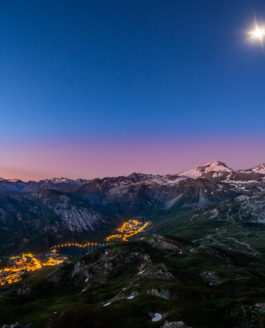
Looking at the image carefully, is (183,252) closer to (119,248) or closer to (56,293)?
(119,248)

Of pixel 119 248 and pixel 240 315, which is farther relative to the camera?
pixel 119 248

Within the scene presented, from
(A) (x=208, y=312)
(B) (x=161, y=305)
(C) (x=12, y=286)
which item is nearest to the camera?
(A) (x=208, y=312)

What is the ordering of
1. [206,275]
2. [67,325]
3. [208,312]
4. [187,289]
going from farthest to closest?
[206,275] < [187,289] < [208,312] < [67,325]

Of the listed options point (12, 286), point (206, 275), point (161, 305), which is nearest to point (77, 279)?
point (12, 286)

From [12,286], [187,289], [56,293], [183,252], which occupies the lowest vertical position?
[12,286]

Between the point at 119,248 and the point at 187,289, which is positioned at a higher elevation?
the point at 187,289

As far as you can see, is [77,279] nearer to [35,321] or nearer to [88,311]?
[35,321]

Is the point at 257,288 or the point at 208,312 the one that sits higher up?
the point at 208,312

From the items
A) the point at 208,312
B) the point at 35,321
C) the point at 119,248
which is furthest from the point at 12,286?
the point at 208,312

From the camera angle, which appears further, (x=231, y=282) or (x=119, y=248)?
(x=119, y=248)
